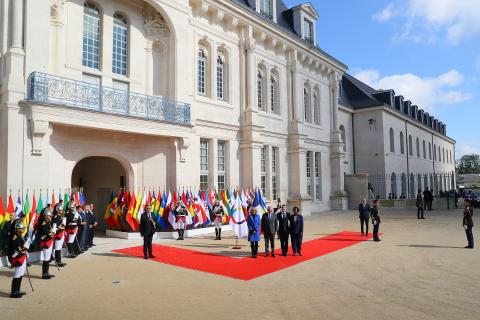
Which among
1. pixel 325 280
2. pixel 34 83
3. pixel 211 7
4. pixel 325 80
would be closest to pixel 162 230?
pixel 34 83

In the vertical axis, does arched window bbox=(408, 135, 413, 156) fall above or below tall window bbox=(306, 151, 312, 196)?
above

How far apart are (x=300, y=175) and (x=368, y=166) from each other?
1502cm

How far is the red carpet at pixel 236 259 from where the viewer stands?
913 cm

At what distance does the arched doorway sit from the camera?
1723 centimetres

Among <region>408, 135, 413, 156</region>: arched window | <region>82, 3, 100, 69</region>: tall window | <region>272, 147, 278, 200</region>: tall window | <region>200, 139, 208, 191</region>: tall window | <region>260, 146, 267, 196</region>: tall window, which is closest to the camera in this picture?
<region>82, 3, 100, 69</region>: tall window

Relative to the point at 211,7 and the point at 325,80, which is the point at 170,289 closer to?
the point at 211,7

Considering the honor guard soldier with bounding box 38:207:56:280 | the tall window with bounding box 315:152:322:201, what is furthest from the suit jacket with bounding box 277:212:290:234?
the tall window with bounding box 315:152:322:201

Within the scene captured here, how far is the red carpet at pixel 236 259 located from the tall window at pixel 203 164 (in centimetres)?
646

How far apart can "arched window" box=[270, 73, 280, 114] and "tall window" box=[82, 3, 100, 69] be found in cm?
1201

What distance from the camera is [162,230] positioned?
14.8m

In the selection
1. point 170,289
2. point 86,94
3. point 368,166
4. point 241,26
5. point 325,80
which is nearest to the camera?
point 170,289

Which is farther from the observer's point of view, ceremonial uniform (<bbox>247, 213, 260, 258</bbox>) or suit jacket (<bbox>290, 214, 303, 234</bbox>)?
suit jacket (<bbox>290, 214, 303, 234</bbox>)

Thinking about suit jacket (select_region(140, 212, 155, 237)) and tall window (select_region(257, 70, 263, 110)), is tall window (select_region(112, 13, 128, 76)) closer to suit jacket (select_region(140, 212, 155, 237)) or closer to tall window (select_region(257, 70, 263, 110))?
suit jacket (select_region(140, 212, 155, 237))

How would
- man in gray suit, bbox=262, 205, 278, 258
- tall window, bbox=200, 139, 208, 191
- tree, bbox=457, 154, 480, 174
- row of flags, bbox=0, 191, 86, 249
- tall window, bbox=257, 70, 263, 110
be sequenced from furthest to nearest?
1. tree, bbox=457, 154, 480, 174
2. tall window, bbox=257, 70, 263, 110
3. tall window, bbox=200, 139, 208, 191
4. man in gray suit, bbox=262, 205, 278, 258
5. row of flags, bbox=0, 191, 86, 249
